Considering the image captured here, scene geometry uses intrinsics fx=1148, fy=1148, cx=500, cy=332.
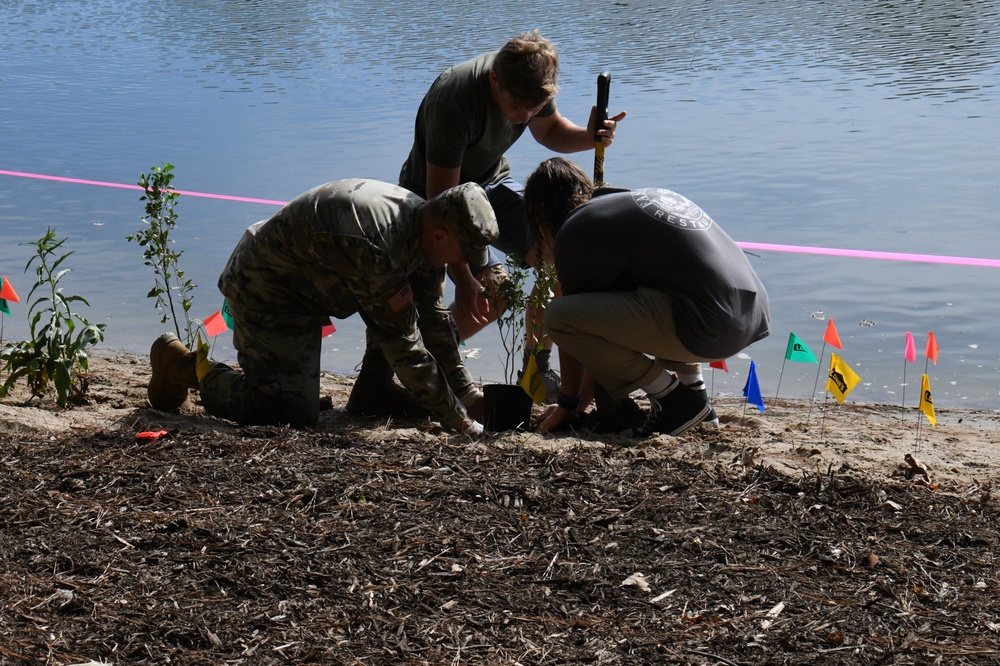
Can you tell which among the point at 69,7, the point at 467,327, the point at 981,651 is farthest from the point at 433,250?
the point at 69,7

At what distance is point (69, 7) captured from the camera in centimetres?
3238

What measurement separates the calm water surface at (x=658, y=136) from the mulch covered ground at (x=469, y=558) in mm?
2403

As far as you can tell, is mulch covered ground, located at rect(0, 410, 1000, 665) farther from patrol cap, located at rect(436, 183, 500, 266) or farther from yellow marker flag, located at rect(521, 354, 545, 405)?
patrol cap, located at rect(436, 183, 500, 266)

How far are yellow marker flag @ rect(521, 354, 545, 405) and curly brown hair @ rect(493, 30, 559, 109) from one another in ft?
3.99

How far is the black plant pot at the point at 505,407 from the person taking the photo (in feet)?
16.4

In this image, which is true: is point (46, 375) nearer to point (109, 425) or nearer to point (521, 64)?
point (109, 425)

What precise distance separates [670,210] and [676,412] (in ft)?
2.90

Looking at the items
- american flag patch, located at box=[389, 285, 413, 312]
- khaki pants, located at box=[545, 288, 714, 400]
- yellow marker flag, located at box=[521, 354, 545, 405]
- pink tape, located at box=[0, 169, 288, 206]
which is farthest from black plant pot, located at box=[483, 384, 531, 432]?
pink tape, located at box=[0, 169, 288, 206]

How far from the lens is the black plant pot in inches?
197

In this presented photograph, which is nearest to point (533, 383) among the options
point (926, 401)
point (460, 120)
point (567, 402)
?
point (567, 402)

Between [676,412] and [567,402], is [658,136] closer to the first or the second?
[567,402]

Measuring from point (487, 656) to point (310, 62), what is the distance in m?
18.9

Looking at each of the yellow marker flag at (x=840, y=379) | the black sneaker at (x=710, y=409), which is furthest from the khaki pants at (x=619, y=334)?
the yellow marker flag at (x=840, y=379)

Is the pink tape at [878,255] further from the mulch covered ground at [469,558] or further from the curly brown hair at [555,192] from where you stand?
the mulch covered ground at [469,558]
